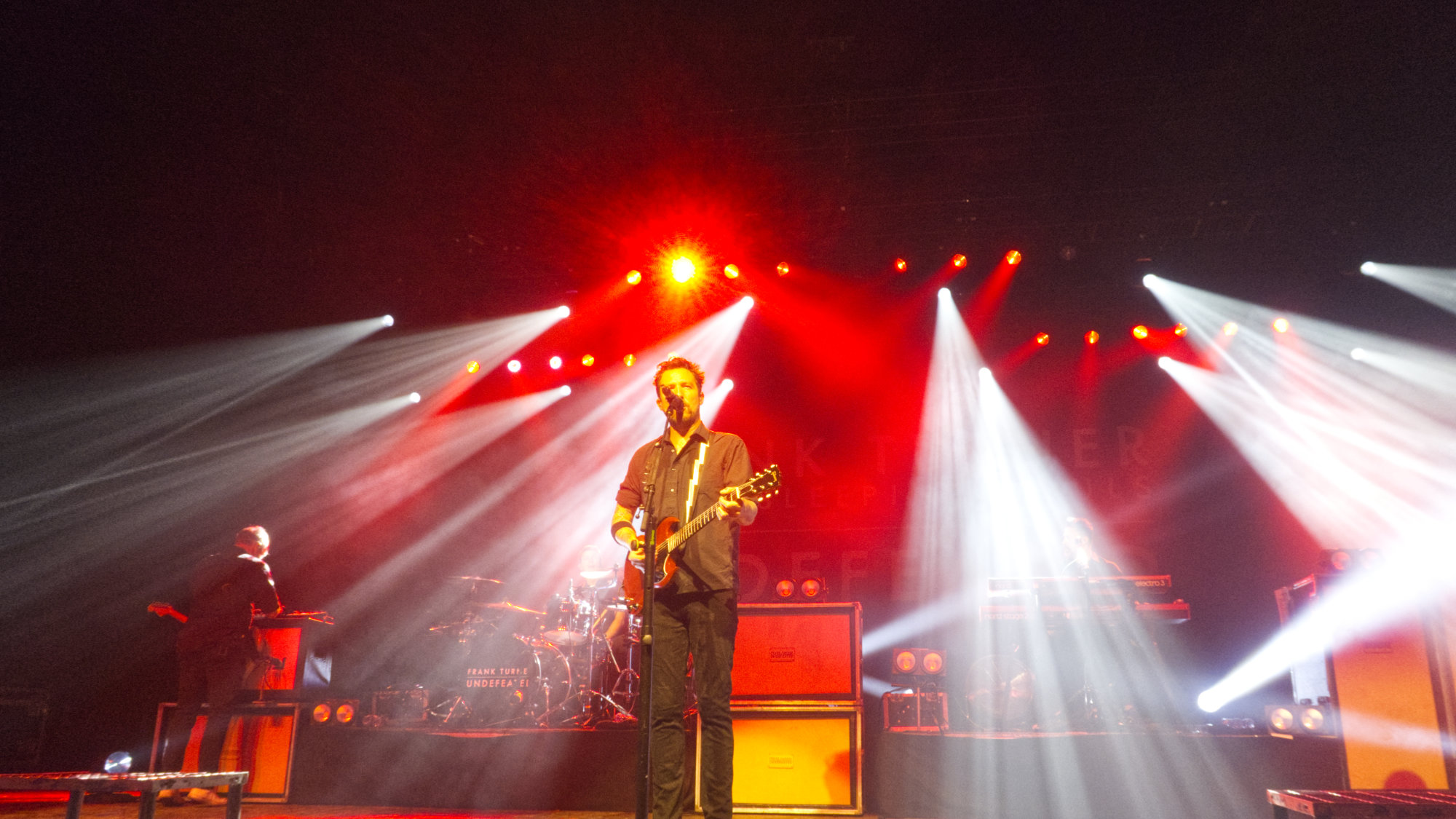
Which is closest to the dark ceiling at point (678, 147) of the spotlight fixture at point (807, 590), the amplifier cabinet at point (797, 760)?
the spotlight fixture at point (807, 590)

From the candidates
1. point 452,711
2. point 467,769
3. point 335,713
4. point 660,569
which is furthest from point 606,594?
point 660,569

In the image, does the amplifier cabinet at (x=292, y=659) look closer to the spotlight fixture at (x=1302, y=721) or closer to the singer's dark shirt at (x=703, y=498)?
the singer's dark shirt at (x=703, y=498)

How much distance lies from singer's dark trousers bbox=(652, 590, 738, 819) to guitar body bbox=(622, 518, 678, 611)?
116 millimetres

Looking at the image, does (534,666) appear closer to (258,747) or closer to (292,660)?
(292,660)

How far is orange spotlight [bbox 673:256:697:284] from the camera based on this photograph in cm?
945

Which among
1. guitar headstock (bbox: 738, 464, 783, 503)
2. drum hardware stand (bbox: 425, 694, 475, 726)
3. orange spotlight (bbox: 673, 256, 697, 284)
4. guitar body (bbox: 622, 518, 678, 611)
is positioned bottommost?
drum hardware stand (bbox: 425, 694, 475, 726)

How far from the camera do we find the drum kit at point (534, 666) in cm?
738

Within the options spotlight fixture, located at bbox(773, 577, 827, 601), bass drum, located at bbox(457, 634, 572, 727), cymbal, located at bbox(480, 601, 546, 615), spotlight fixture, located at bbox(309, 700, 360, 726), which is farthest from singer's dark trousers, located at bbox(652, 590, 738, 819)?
cymbal, located at bbox(480, 601, 546, 615)

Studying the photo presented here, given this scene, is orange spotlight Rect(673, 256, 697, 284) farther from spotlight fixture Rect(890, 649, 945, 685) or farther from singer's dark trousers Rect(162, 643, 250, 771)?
singer's dark trousers Rect(162, 643, 250, 771)

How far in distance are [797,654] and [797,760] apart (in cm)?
67

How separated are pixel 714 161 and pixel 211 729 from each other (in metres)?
6.13

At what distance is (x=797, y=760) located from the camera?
5.57 meters

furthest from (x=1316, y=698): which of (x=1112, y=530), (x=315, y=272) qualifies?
Answer: (x=315, y=272)

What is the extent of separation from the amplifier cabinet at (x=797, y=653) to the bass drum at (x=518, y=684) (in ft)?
7.36
